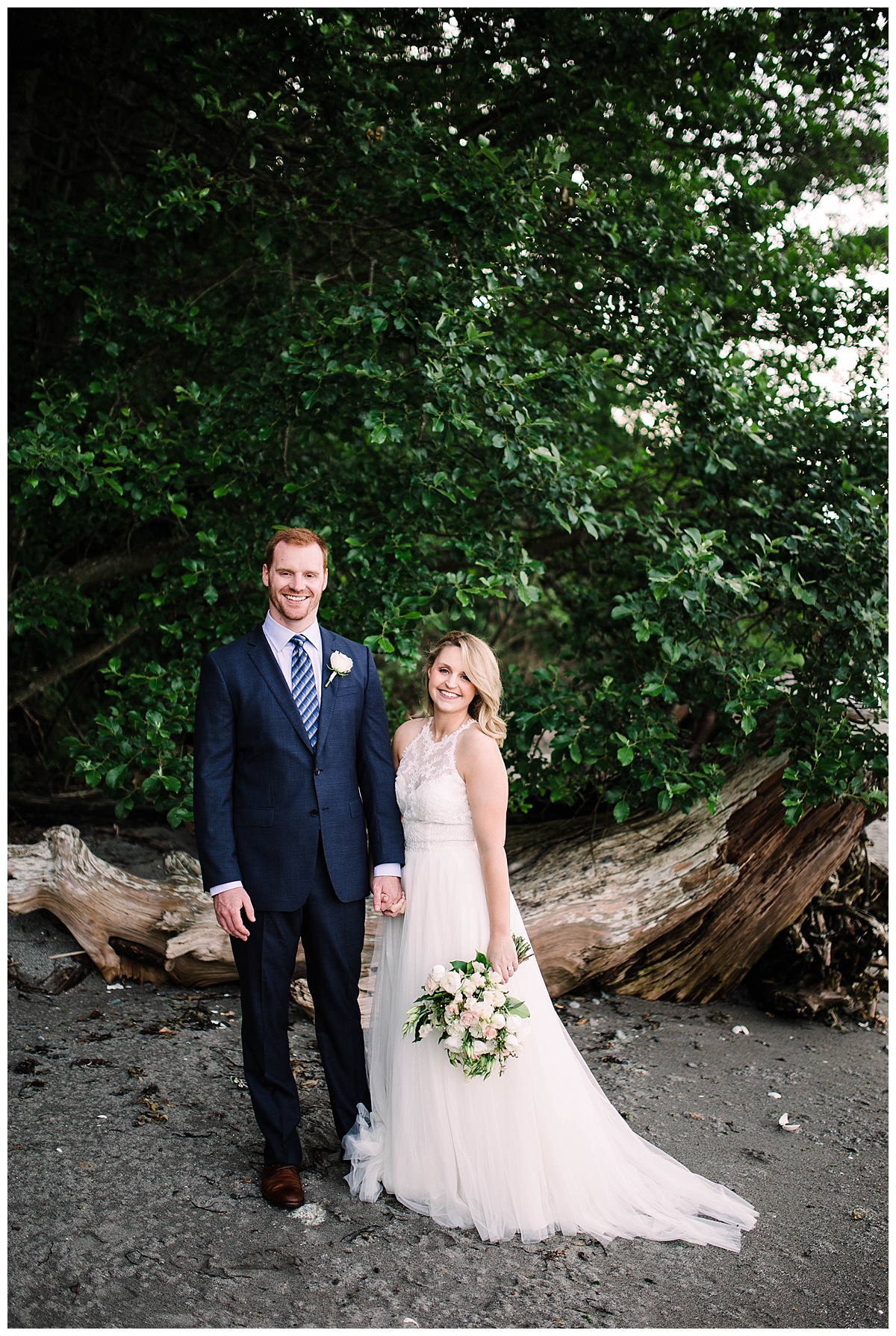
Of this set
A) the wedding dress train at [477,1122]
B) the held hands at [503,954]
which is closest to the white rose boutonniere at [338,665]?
the wedding dress train at [477,1122]

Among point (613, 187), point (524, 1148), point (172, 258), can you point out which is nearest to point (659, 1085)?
point (524, 1148)

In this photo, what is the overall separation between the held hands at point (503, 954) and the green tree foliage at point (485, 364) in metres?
1.78

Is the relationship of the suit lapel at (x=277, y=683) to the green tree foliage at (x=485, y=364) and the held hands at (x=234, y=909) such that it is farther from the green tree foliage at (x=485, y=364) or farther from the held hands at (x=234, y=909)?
the green tree foliage at (x=485, y=364)

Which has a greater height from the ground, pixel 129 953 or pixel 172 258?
pixel 172 258

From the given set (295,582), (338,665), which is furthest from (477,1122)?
(295,582)

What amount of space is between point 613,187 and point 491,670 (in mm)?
3742

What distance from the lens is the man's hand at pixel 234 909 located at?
3344 millimetres

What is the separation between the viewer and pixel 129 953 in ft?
17.9

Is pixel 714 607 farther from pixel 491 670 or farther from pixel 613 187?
pixel 613 187

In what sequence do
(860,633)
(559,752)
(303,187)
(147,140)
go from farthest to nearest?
(147,140), (303,187), (559,752), (860,633)

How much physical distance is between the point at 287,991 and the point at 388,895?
0.51m

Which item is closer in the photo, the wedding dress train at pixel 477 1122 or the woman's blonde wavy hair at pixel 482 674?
the wedding dress train at pixel 477 1122

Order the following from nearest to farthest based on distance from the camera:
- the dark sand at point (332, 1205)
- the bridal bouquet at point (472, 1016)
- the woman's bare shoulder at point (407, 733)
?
the dark sand at point (332, 1205) → the bridal bouquet at point (472, 1016) → the woman's bare shoulder at point (407, 733)

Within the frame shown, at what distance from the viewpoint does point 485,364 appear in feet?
16.8
